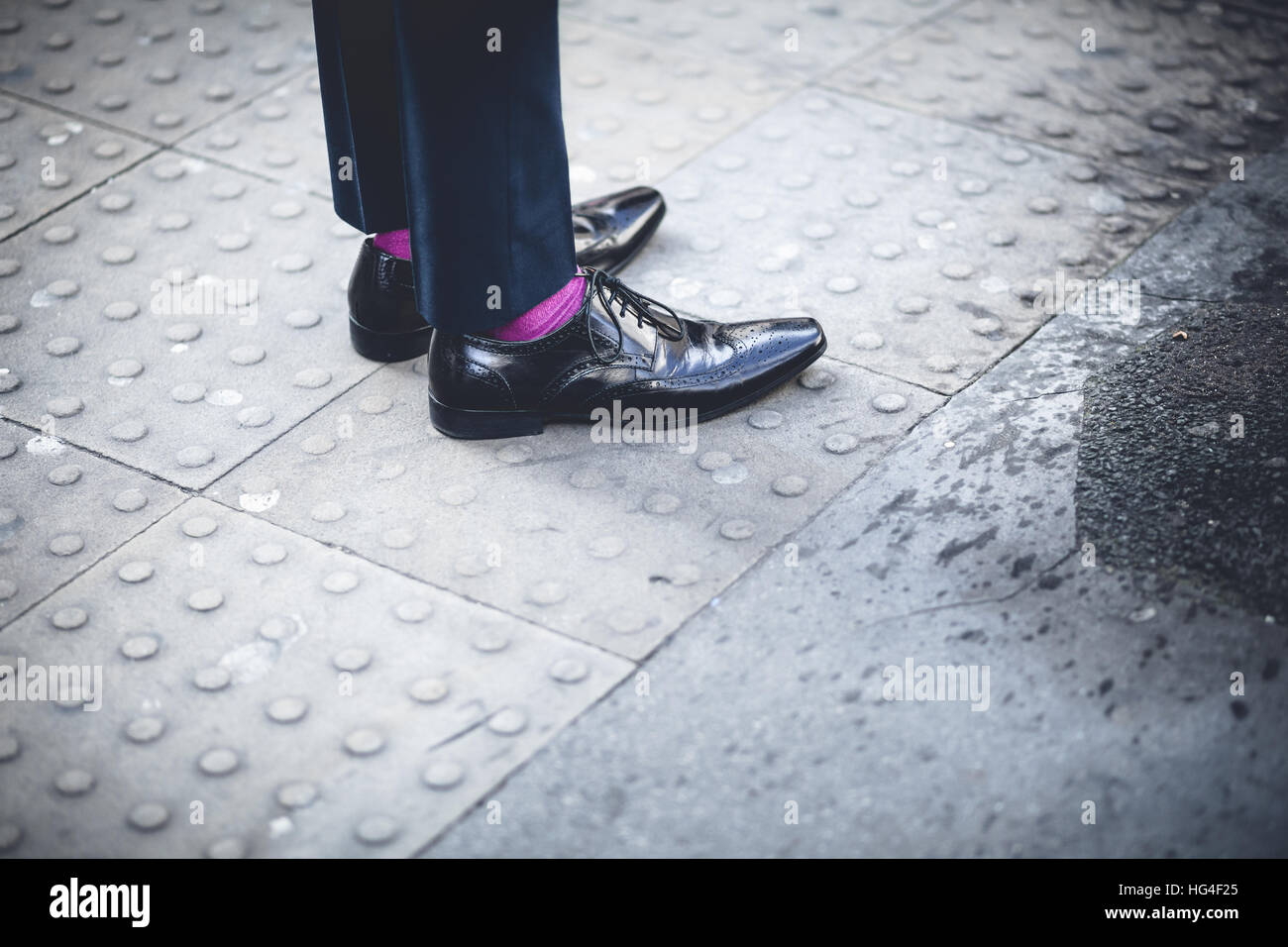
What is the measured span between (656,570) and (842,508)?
0.98 feet

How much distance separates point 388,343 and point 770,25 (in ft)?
4.95

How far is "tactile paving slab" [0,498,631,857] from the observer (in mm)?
1488

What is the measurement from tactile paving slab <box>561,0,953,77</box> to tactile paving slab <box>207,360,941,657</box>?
47.3 inches

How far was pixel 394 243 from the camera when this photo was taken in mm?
2141

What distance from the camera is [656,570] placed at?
1.79 m

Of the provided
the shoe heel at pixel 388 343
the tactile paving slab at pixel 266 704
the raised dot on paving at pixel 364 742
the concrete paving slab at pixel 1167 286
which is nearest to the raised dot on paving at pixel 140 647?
the tactile paving slab at pixel 266 704

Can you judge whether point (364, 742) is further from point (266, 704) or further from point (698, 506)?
point (698, 506)

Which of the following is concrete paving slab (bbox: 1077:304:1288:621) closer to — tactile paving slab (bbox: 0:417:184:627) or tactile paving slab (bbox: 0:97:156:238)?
tactile paving slab (bbox: 0:417:184:627)

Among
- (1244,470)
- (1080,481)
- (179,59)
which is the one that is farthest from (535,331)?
(179,59)

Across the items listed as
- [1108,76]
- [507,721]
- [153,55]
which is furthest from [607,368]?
[153,55]

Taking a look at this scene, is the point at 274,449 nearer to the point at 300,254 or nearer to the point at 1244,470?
the point at 300,254

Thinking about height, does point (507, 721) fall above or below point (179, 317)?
below

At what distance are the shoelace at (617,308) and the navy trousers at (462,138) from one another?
0.08 metres

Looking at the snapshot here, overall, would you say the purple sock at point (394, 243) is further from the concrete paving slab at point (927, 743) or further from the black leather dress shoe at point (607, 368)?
the concrete paving slab at point (927, 743)
